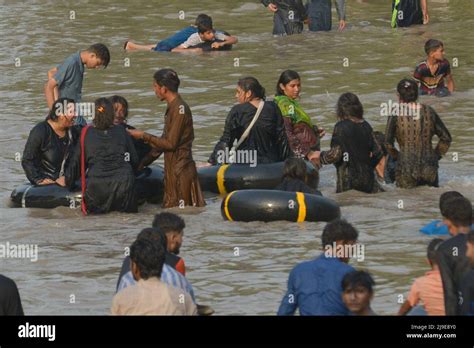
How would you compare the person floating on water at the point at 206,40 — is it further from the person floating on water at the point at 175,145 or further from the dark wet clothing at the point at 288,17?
the person floating on water at the point at 175,145

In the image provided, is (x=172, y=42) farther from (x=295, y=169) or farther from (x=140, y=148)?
(x=295, y=169)

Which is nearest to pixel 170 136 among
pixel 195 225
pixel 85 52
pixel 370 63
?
pixel 195 225

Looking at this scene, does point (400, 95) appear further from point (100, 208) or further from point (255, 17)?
point (255, 17)

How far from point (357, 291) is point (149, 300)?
4.62ft

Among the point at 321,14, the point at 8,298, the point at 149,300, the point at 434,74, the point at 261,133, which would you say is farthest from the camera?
the point at 321,14

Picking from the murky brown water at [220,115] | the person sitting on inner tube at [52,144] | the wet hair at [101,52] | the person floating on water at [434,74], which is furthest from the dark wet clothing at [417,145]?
the person floating on water at [434,74]

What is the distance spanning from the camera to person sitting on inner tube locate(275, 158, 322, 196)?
15273mm

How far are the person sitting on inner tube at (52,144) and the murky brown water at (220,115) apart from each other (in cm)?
49

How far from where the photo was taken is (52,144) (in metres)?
16.0

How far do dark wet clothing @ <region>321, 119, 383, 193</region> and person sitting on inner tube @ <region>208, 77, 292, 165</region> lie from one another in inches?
27.8

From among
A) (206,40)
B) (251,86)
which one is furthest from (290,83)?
(206,40)

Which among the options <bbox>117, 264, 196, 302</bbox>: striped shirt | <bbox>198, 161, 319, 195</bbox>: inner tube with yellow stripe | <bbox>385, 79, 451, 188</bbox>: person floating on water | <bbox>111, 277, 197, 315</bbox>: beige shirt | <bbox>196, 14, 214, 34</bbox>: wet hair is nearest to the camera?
<bbox>111, 277, 197, 315</bbox>: beige shirt

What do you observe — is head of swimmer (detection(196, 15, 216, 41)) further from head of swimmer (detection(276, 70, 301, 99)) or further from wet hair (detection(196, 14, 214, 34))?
head of swimmer (detection(276, 70, 301, 99))

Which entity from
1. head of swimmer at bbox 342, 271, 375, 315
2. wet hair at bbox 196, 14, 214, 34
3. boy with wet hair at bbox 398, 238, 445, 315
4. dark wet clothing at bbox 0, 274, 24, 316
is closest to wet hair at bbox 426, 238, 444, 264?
boy with wet hair at bbox 398, 238, 445, 315
